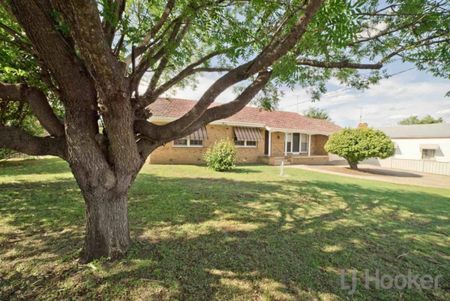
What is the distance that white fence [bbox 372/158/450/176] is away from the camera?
20.5 meters

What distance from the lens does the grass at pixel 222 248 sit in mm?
2979

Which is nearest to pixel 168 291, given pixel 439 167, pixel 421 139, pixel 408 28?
pixel 408 28

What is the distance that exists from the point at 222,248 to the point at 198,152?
14.5m

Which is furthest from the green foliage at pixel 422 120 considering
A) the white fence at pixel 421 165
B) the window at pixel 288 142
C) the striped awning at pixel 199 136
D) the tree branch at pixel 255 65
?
the tree branch at pixel 255 65

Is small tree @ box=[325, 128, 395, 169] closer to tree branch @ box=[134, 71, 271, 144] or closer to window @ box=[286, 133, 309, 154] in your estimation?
window @ box=[286, 133, 309, 154]

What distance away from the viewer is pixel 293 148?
23.7 m

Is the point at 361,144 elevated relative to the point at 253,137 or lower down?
lower down

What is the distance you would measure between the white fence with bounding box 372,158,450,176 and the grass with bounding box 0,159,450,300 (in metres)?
17.8

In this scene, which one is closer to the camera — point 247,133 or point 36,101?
point 36,101

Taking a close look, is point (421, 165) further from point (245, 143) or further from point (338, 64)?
point (338, 64)

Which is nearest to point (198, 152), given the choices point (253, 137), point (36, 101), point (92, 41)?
point (253, 137)

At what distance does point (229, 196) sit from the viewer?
779cm

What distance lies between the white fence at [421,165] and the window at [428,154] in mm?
10551

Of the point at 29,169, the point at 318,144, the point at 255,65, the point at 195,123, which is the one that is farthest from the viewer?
the point at 318,144
